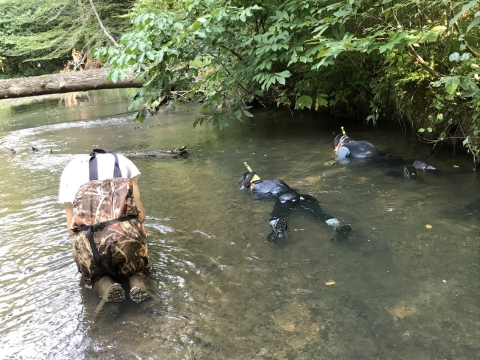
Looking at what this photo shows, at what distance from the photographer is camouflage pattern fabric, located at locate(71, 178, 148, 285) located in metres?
3.10

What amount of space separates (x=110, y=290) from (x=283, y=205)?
257 centimetres

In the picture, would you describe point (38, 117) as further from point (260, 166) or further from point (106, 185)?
point (106, 185)

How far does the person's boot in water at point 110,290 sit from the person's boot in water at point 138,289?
3.5 inches

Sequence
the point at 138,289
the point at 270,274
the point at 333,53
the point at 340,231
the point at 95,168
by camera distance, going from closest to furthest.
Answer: the point at 138,289 < the point at 95,168 < the point at 270,274 < the point at 333,53 < the point at 340,231

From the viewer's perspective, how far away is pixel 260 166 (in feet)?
23.4

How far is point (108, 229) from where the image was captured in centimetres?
310

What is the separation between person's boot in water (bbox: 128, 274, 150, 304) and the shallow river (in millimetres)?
96

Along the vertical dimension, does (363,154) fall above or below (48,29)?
below

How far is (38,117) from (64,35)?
12.6 metres

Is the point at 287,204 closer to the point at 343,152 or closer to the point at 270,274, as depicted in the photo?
the point at 270,274

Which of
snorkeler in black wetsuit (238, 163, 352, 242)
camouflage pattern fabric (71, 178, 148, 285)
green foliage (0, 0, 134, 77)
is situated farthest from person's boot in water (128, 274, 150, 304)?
green foliage (0, 0, 134, 77)

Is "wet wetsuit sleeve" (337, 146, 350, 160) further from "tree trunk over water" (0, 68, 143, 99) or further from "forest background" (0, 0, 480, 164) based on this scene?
"tree trunk over water" (0, 68, 143, 99)

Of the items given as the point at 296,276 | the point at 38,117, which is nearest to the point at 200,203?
the point at 296,276

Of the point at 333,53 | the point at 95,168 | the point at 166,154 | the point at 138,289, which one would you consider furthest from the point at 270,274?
the point at 166,154
